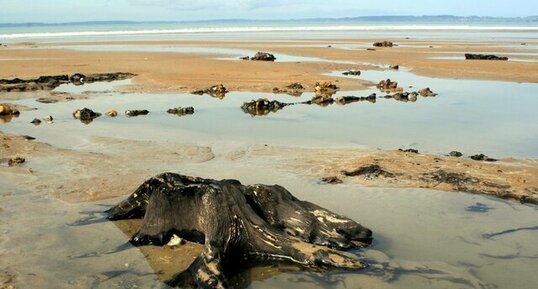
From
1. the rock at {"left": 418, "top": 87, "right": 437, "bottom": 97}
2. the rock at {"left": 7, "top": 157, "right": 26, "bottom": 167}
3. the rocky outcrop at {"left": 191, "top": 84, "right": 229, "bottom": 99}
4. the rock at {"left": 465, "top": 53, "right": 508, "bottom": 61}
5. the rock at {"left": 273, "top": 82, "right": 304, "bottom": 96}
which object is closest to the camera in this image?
the rock at {"left": 7, "top": 157, "right": 26, "bottom": 167}

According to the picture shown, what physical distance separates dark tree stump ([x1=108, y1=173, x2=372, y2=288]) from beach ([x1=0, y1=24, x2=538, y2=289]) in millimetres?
198

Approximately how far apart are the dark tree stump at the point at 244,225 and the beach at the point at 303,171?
0.20 m

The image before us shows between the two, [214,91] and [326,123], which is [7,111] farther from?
[326,123]

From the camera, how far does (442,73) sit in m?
22.6

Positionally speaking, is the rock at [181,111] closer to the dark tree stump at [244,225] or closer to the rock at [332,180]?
the rock at [332,180]

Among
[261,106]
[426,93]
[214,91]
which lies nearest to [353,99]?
[426,93]

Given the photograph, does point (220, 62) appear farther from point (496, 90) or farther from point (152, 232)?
point (152, 232)

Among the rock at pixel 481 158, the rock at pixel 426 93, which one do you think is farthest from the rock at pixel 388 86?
the rock at pixel 481 158

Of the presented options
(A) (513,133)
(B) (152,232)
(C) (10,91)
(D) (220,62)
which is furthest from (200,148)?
(D) (220,62)

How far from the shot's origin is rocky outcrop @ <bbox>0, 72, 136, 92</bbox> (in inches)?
677

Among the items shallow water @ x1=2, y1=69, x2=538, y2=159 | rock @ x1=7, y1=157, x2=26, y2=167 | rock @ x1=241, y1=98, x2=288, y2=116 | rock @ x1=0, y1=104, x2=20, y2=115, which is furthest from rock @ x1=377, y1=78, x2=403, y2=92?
rock @ x1=7, y1=157, x2=26, y2=167

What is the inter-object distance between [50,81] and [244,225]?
1545cm

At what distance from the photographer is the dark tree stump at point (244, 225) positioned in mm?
4875

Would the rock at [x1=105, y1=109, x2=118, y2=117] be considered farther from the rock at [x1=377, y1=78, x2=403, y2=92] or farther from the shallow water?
the rock at [x1=377, y1=78, x2=403, y2=92]
